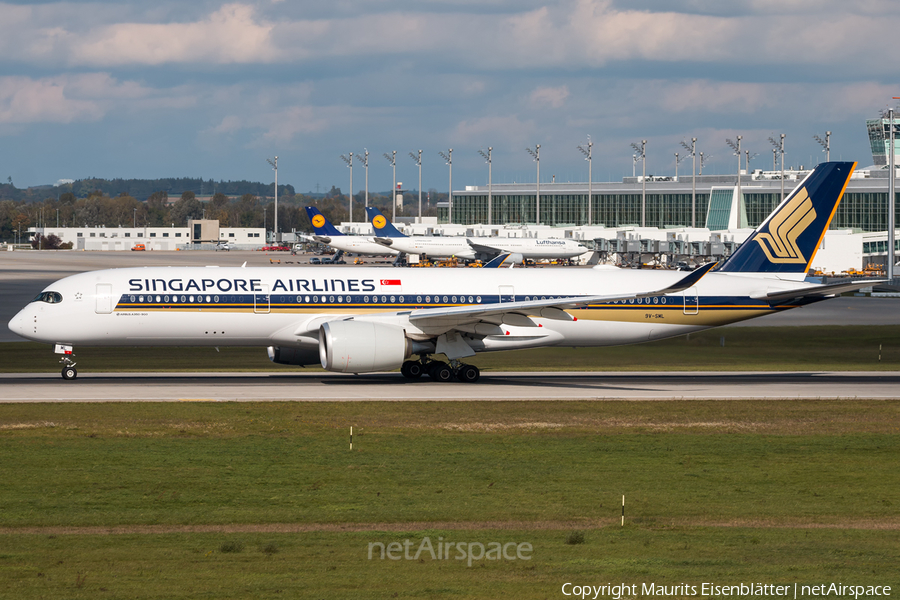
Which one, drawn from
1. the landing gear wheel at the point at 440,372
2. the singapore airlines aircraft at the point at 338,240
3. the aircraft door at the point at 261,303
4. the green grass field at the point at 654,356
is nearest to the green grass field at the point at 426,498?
the aircraft door at the point at 261,303

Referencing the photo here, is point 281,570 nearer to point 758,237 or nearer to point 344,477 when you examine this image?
point 344,477

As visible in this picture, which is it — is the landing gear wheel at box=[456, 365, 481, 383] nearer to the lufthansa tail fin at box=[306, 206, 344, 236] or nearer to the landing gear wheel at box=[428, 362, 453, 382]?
the landing gear wheel at box=[428, 362, 453, 382]

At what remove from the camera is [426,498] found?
59.1 ft

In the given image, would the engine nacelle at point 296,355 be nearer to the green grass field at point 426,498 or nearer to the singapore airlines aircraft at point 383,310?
the singapore airlines aircraft at point 383,310

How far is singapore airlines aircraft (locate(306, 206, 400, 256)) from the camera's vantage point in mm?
154875

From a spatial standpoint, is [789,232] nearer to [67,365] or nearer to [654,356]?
[654,356]

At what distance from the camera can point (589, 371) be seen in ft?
142

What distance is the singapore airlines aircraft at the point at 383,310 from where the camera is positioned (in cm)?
3447

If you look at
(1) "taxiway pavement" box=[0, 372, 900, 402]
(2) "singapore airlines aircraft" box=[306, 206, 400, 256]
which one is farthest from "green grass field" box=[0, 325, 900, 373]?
(2) "singapore airlines aircraft" box=[306, 206, 400, 256]

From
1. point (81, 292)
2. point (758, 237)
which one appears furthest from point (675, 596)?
point (758, 237)

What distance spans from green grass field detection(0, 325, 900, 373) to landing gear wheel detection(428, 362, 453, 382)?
7.09m

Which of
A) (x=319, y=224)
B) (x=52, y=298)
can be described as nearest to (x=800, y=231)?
(x=52, y=298)

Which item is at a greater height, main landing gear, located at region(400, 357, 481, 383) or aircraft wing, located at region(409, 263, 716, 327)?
aircraft wing, located at region(409, 263, 716, 327)

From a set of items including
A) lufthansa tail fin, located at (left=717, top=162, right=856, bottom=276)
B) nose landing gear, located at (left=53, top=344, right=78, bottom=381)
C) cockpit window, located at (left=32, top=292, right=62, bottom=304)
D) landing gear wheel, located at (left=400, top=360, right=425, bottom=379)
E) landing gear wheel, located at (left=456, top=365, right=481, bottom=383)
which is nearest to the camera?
cockpit window, located at (left=32, top=292, right=62, bottom=304)
